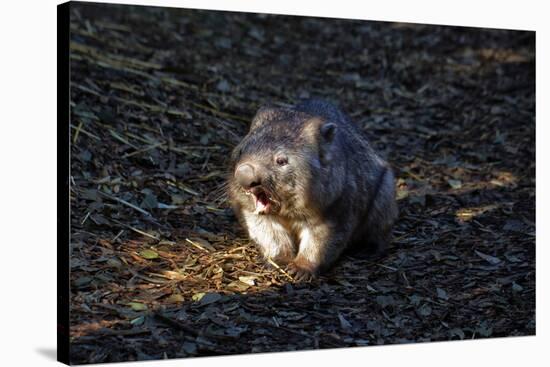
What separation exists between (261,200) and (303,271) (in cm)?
81

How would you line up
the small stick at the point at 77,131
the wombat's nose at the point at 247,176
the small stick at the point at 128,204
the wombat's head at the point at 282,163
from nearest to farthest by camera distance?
the wombat's nose at the point at 247,176 < the wombat's head at the point at 282,163 < the small stick at the point at 128,204 < the small stick at the point at 77,131

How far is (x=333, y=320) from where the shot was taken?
7574 mm

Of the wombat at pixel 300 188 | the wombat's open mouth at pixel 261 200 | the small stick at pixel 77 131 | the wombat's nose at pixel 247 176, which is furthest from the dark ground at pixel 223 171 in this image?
the wombat's nose at pixel 247 176

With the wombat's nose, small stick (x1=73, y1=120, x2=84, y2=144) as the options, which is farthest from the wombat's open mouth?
small stick (x1=73, y1=120, x2=84, y2=144)

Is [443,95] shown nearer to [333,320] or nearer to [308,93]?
[308,93]

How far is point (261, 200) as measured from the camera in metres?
7.47

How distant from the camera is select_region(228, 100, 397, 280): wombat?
7367mm

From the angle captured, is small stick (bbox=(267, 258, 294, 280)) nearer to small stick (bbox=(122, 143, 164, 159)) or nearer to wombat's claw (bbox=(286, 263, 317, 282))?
wombat's claw (bbox=(286, 263, 317, 282))

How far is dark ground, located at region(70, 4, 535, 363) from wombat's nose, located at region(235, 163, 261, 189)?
38.8 inches

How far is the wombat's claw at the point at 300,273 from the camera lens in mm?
7801

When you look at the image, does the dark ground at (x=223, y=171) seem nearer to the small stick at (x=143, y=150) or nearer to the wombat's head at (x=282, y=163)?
the small stick at (x=143, y=150)

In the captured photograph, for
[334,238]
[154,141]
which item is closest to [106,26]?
[154,141]

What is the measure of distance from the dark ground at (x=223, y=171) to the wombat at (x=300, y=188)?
0.96 ft

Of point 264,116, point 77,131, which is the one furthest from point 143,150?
point 264,116
